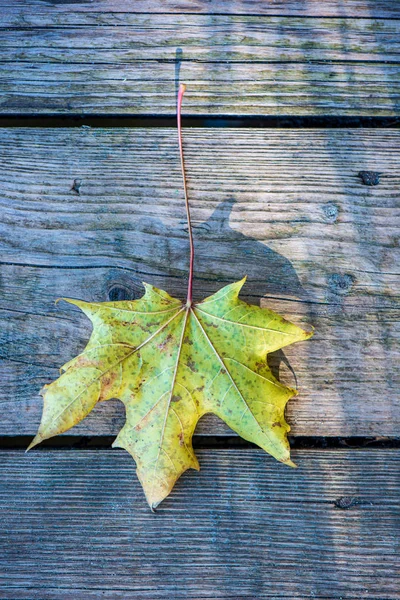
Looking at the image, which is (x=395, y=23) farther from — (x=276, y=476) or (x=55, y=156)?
(x=276, y=476)

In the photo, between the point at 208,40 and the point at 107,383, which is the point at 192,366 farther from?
the point at 208,40

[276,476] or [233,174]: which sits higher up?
[233,174]

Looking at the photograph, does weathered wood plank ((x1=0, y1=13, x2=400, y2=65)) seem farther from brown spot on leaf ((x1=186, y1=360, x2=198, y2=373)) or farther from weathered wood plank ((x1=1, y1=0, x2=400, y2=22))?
brown spot on leaf ((x1=186, y1=360, x2=198, y2=373))

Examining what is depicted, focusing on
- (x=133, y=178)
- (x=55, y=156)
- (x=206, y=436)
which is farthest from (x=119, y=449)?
(x=55, y=156)

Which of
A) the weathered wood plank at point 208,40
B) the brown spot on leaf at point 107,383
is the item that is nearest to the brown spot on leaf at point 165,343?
the brown spot on leaf at point 107,383

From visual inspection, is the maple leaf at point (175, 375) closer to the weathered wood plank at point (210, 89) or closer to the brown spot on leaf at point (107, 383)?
the brown spot on leaf at point (107, 383)

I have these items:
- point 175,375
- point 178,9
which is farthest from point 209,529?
point 178,9
